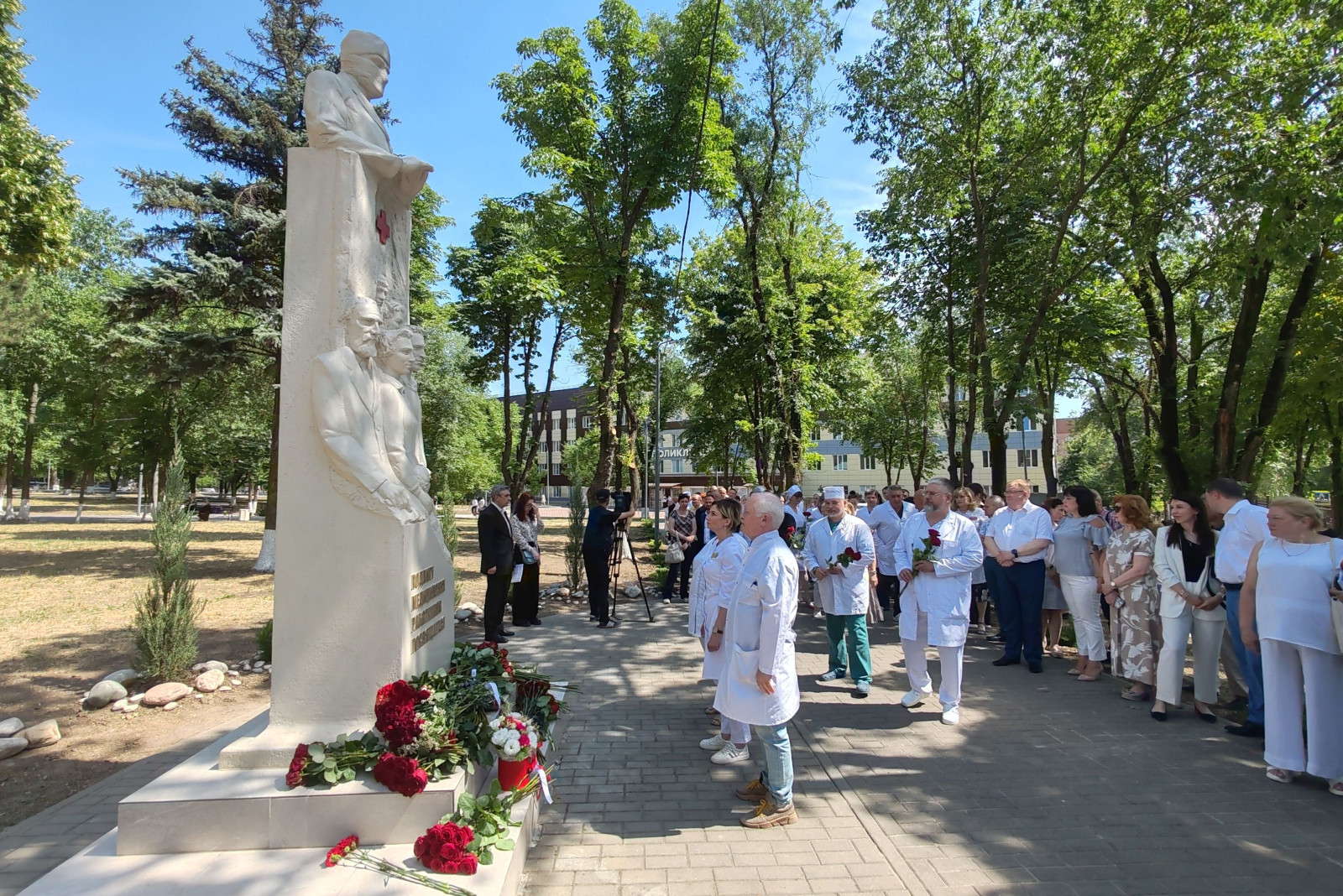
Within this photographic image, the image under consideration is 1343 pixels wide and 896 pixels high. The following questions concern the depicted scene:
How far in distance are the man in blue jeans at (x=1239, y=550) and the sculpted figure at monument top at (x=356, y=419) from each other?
6.01 metres

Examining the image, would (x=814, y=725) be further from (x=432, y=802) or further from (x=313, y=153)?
(x=313, y=153)

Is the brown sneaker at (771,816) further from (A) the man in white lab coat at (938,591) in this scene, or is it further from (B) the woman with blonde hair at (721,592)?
(A) the man in white lab coat at (938,591)

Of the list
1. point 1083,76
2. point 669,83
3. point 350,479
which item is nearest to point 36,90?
point 669,83

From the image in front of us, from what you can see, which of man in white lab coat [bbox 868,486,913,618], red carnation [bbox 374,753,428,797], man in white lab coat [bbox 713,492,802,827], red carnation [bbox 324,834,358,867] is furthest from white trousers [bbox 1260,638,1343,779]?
red carnation [bbox 324,834,358,867]

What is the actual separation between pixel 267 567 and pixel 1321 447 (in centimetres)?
3266

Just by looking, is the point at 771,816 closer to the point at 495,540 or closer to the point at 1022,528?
the point at 1022,528

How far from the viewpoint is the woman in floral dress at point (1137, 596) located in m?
6.52

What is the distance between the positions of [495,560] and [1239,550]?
7.41m

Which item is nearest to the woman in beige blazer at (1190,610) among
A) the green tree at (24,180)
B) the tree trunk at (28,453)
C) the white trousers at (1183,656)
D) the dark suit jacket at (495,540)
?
the white trousers at (1183,656)

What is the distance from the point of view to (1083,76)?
11.9m

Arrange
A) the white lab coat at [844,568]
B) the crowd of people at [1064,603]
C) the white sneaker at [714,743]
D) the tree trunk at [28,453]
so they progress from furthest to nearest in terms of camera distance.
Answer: the tree trunk at [28,453], the white lab coat at [844,568], the white sneaker at [714,743], the crowd of people at [1064,603]

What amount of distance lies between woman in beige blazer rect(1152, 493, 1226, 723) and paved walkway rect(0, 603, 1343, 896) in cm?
32

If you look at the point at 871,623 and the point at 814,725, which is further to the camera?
the point at 871,623

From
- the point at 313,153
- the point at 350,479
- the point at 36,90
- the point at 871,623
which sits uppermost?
the point at 36,90
